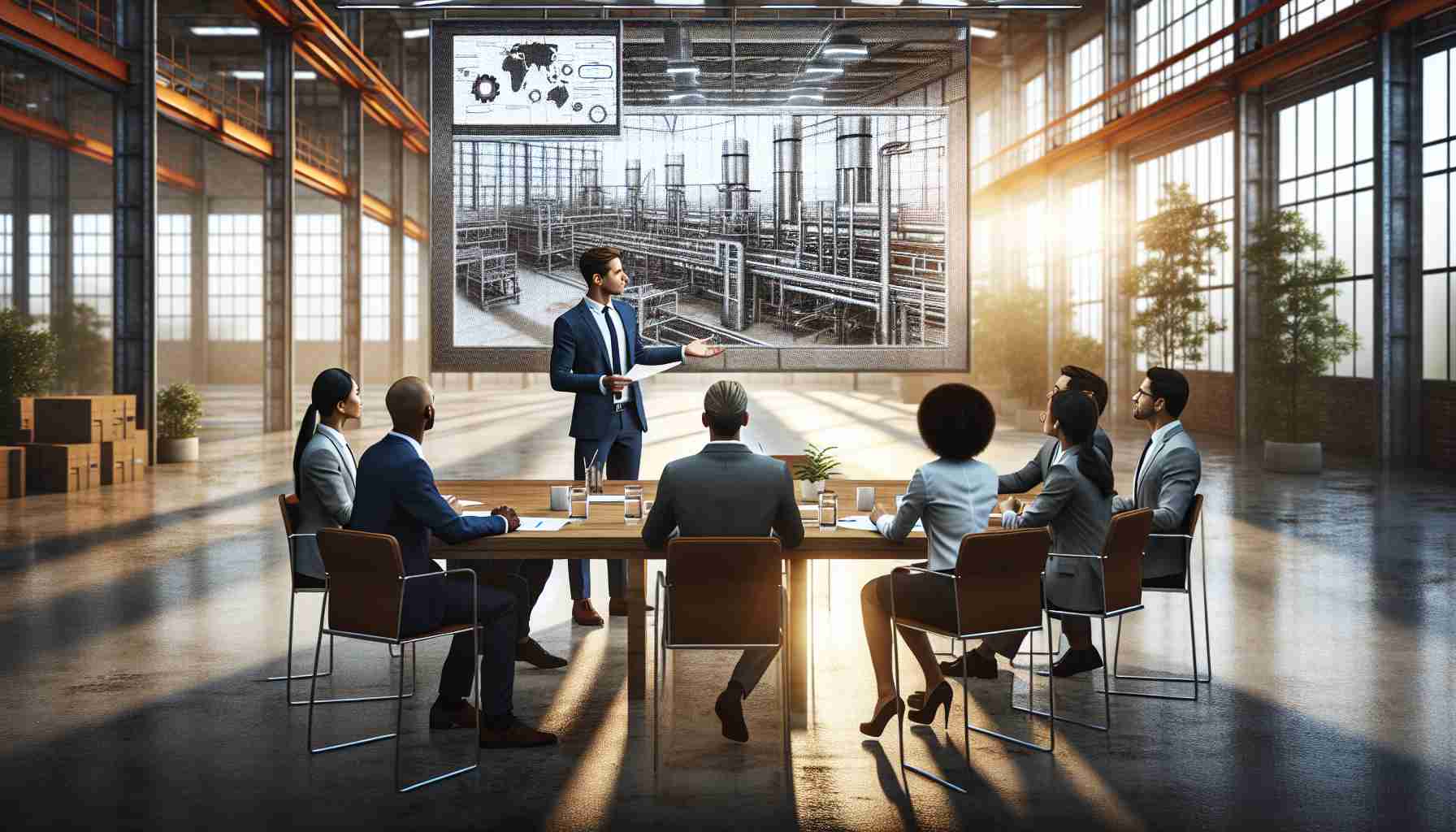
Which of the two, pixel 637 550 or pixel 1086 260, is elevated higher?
pixel 1086 260

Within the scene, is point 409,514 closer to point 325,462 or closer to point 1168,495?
point 325,462

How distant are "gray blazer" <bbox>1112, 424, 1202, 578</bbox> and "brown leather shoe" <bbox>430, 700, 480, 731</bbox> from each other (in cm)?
254

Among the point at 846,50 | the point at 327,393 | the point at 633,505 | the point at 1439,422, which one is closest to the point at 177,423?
the point at 846,50

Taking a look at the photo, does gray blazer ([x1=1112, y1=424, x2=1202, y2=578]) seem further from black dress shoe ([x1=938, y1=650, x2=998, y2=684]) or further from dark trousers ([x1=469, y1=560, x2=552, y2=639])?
dark trousers ([x1=469, y1=560, x2=552, y2=639])

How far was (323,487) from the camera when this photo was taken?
4266 millimetres

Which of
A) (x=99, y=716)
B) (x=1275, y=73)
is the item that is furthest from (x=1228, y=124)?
(x=99, y=716)

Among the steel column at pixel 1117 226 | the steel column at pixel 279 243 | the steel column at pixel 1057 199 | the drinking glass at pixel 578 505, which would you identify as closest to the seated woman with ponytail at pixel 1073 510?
the drinking glass at pixel 578 505

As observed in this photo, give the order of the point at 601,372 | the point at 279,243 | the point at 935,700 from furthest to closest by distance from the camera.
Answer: the point at 279,243 → the point at 601,372 → the point at 935,700

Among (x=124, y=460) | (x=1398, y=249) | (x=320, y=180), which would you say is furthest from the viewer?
(x=320, y=180)

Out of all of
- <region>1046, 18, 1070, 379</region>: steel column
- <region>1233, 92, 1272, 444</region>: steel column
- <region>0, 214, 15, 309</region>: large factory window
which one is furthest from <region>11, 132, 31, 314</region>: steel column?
<region>1233, 92, 1272, 444</region>: steel column

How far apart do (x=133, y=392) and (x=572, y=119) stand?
368 inches

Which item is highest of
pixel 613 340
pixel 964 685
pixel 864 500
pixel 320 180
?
pixel 320 180

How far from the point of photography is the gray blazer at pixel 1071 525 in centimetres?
416

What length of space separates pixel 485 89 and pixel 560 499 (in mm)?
3326
